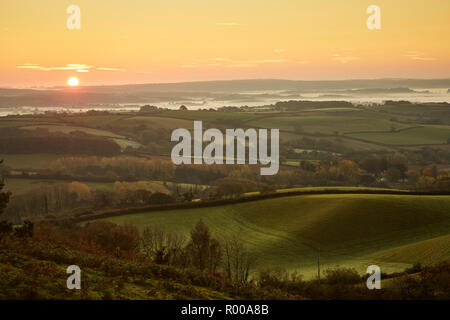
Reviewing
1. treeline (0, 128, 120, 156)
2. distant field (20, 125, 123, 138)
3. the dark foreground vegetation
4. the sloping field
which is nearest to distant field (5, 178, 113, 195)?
treeline (0, 128, 120, 156)

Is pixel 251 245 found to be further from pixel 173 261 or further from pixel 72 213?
pixel 72 213

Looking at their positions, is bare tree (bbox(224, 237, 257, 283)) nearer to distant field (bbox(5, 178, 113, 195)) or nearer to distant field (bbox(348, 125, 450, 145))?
distant field (bbox(5, 178, 113, 195))

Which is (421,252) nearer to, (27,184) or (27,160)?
(27,184)

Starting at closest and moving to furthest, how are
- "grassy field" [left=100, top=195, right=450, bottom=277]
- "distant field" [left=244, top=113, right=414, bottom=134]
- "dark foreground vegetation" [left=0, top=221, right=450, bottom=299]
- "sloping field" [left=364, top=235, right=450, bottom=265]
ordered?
"dark foreground vegetation" [left=0, top=221, right=450, bottom=299] → "sloping field" [left=364, top=235, right=450, bottom=265] → "grassy field" [left=100, top=195, right=450, bottom=277] → "distant field" [left=244, top=113, right=414, bottom=134]

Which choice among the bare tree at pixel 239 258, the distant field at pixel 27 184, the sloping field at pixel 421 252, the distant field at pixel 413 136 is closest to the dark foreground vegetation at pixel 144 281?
the sloping field at pixel 421 252
